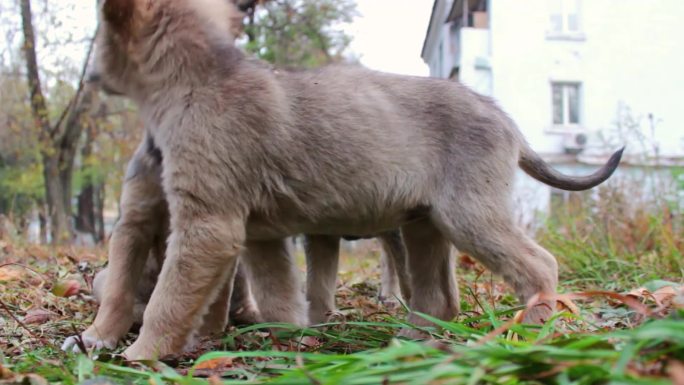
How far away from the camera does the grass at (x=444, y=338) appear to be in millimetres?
1892

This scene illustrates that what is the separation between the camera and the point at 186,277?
125 inches

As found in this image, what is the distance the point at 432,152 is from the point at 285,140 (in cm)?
78

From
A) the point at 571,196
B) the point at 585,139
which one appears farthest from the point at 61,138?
the point at 585,139

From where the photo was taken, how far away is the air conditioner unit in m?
20.5

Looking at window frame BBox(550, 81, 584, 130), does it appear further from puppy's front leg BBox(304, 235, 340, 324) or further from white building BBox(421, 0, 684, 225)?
puppy's front leg BBox(304, 235, 340, 324)

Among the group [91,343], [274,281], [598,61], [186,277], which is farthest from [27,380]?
[598,61]

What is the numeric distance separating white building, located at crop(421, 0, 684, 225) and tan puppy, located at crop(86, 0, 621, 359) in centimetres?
1778

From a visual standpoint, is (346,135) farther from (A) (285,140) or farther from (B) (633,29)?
(B) (633,29)

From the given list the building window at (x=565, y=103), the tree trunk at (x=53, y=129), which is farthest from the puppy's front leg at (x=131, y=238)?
the building window at (x=565, y=103)

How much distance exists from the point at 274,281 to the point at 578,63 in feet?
64.0

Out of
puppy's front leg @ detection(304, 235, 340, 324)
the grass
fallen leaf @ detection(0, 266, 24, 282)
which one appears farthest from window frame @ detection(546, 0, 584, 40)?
fallen leaf @ detection(0, 266, 24, 282)

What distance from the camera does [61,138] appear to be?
1733 cm

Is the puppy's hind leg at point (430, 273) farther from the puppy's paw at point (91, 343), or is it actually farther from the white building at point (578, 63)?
the white building at point (578, 63)

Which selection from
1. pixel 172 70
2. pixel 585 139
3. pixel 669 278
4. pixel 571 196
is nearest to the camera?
pixel 172 70
